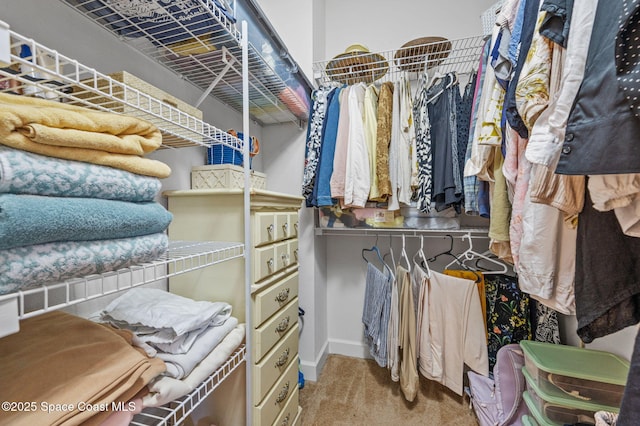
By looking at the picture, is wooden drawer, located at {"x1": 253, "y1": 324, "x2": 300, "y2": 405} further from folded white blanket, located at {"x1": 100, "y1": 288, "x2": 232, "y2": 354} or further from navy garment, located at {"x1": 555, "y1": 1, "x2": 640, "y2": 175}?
navy garment, located at {"x1": 555, "y1": 1, "x2": 640, "y2": 175}

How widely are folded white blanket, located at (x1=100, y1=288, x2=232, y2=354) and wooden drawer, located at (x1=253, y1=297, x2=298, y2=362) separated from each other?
0.54ft

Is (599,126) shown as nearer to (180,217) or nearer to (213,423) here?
(180,217)

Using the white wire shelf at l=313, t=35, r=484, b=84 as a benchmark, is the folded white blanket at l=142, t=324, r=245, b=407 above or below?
below

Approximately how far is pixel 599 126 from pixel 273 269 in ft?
3.06

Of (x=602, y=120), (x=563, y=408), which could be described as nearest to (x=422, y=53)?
(x=602, y=120)

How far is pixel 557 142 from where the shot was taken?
526mm

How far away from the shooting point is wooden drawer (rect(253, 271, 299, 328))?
0.92 m

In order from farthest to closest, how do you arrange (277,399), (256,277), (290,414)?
(290,414) < (277,399) < (256,277)

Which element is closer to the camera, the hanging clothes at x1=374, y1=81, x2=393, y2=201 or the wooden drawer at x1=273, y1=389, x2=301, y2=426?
the wooden drawer at x1=273, y1=389, x2=301, y2=426

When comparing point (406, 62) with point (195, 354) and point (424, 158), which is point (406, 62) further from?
point (195, 354)

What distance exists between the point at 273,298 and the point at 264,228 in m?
0.28

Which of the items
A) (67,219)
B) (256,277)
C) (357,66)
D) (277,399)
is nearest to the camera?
(67,219)

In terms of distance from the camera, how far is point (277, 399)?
1.04 meters

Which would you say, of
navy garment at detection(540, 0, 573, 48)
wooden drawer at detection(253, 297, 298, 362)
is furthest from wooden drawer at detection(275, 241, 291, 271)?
navy garment at detection(540, 0, 573, 48)
